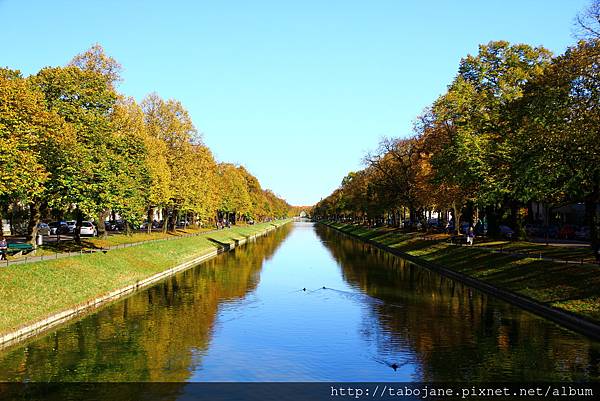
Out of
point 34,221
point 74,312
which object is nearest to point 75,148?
point 34,221

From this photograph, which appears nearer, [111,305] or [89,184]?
[111,305]

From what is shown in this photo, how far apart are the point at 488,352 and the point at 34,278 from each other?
27.7 m

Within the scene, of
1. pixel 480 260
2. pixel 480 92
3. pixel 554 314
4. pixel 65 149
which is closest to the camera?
pixel 554 314

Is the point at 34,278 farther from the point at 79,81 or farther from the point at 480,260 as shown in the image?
the point at 480,260

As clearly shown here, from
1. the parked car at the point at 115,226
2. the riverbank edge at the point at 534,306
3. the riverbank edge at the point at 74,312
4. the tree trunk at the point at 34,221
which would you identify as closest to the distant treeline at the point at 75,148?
the tree trunk at the point at 34,221

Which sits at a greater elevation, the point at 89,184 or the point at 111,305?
the point at 89,184

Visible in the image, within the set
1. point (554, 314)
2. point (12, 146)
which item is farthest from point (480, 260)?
point (12, 146)

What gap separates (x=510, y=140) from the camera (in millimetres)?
52719

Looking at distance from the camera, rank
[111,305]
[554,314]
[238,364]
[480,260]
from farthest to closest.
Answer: [480,260]
[111,305]
[554,314]
[238,364]

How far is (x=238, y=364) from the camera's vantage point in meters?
25.0

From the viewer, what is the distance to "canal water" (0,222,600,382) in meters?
23.5

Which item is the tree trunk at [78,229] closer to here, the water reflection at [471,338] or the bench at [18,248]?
→ the bench at [18,248]

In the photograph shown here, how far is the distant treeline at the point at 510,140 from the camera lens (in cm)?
3803

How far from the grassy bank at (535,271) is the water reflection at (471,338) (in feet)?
6.95
